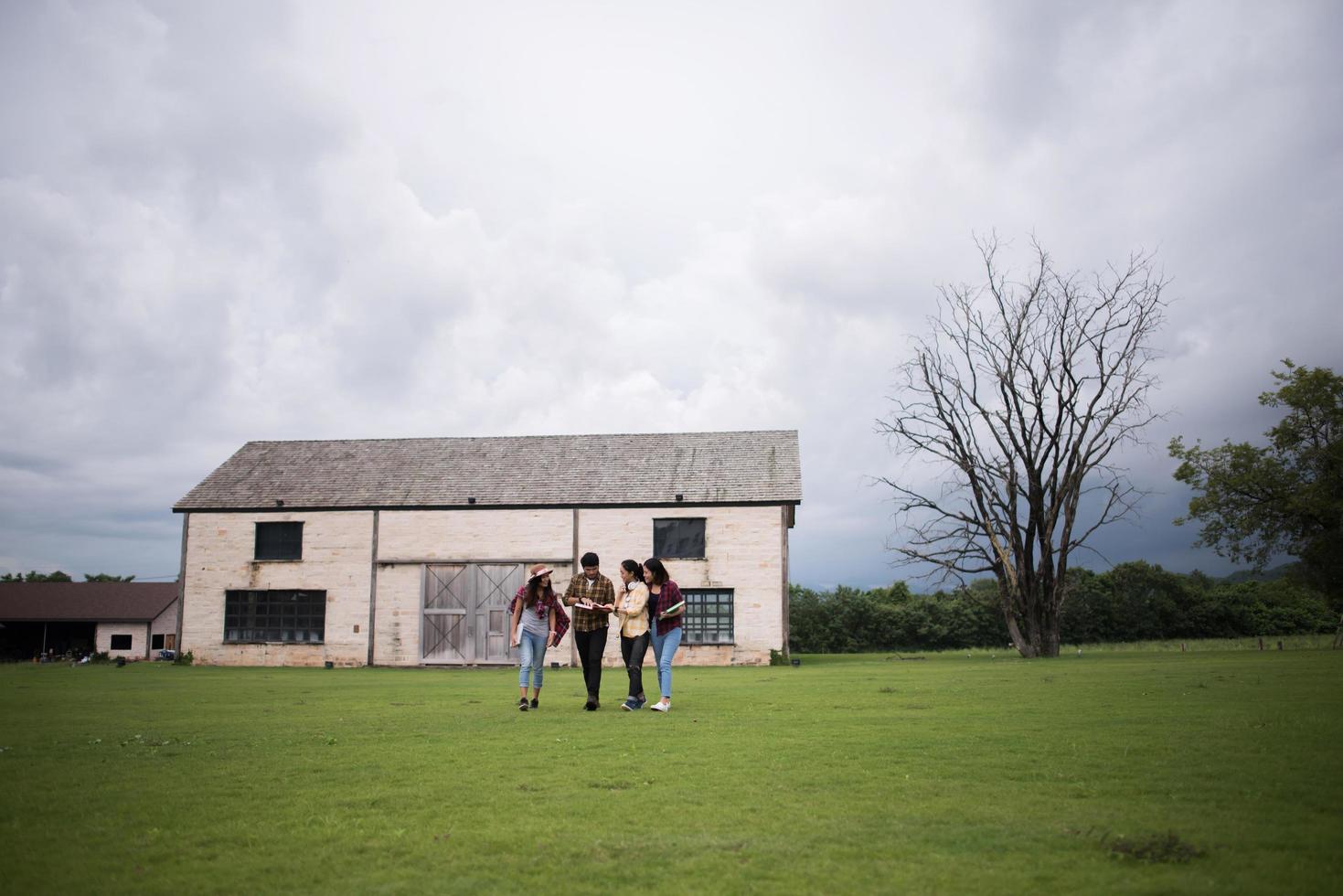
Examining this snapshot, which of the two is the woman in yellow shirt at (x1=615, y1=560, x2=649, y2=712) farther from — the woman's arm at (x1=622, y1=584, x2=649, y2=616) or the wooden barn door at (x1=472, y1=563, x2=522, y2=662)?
the wooden barn door at (x1=472, y1=563, x2=522, y2=662)

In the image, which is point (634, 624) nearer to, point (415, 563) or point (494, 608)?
point (494, 608)

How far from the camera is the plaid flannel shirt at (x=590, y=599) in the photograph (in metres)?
12.4

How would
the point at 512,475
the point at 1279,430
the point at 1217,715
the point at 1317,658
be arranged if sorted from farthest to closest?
the point at 1279,430, the point at 512,475, the point at 1317,658, the point at 1217,715

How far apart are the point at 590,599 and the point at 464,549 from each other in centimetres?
2012

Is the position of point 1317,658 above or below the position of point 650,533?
below

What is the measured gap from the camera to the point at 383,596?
31.6 metres

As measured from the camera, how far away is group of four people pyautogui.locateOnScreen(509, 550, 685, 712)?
1216 cm

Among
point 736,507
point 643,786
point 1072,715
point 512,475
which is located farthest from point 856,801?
point 512,475

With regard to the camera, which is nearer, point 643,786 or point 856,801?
point 856,801

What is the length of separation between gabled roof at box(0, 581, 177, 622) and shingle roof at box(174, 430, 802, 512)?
21684 millimetres

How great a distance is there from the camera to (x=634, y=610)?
12.1 meters

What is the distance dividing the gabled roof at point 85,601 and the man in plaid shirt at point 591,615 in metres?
47.1

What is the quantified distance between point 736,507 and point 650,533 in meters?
3.03

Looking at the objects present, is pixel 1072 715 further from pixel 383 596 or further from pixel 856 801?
pixel 383 596
